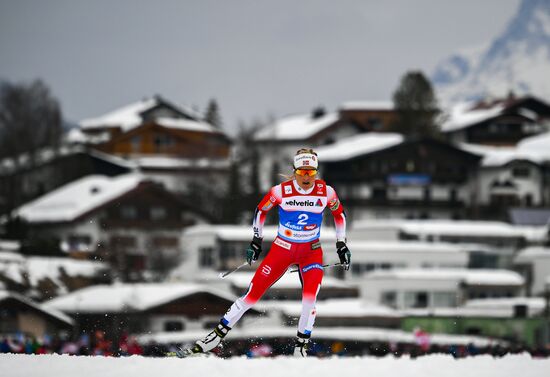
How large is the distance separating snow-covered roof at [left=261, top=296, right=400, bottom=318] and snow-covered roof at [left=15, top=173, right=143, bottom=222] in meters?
23.3

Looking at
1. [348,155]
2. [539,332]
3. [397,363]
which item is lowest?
[539,332]

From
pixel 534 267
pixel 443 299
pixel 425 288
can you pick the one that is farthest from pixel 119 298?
pixel 534 267

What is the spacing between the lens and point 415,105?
117250 millimetres

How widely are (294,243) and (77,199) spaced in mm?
74900

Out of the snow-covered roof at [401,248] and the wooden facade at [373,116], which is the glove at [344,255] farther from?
the wooden facade at [373,116]

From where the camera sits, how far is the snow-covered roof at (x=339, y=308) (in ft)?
198

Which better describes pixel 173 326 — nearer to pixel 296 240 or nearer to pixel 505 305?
pixel 505 305

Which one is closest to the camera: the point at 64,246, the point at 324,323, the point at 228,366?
the point at 228,366

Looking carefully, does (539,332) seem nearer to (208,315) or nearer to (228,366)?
(208,315)

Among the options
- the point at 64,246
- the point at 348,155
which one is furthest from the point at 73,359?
the point at 348,155

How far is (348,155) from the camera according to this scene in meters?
98.8

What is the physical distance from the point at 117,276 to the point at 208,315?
46.1 ft

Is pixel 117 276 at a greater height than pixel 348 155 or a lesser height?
lesser

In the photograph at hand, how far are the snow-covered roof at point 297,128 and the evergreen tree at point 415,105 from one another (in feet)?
22.8
